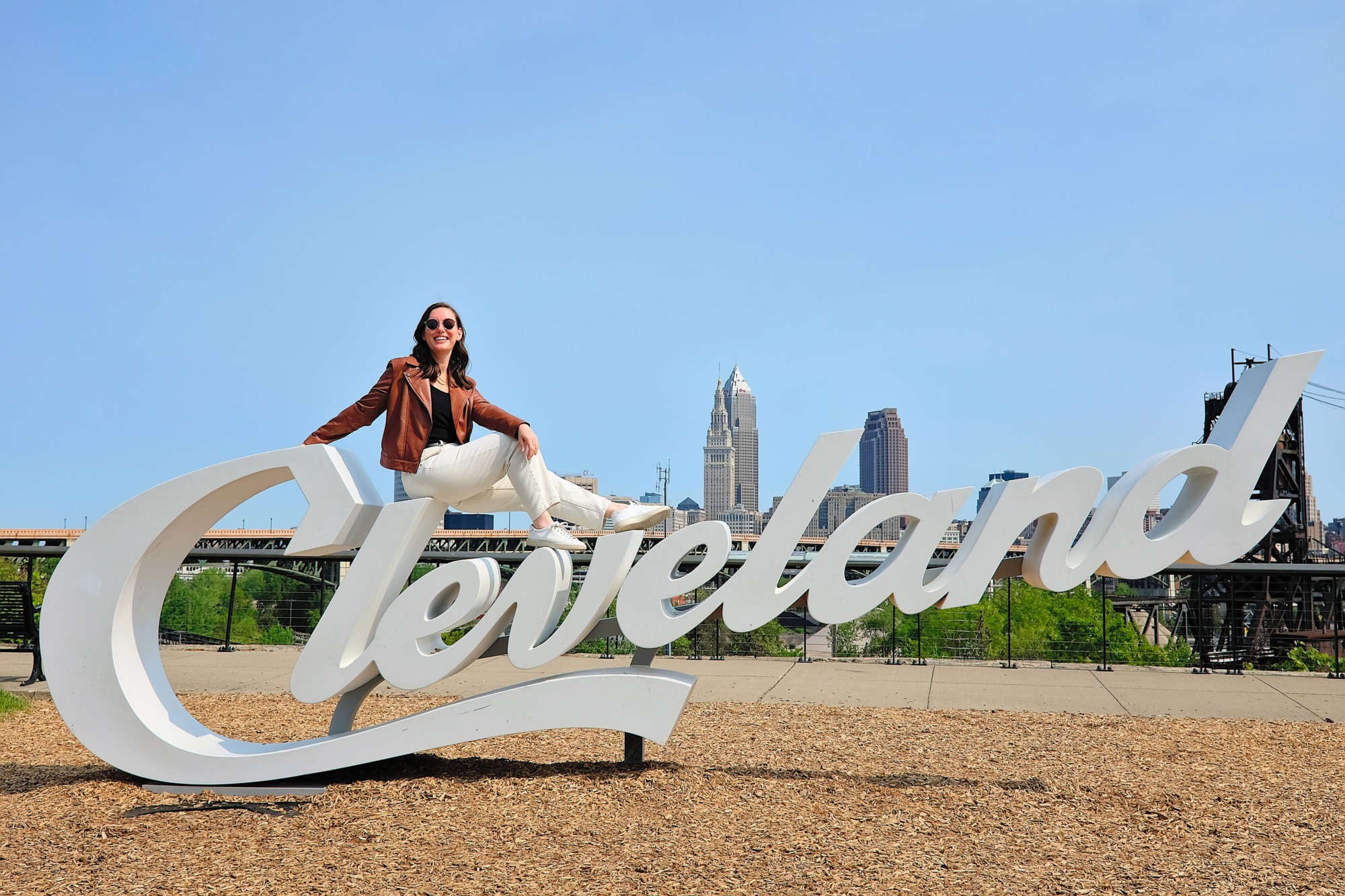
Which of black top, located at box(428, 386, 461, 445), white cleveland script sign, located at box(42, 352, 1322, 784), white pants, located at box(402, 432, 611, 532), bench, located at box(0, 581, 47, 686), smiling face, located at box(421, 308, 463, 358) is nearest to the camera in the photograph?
white cleveland script sign, located at box(42, 352, 1322, 784)

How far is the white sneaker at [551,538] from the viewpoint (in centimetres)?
606

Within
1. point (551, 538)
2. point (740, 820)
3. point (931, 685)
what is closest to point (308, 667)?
point (551, 538)

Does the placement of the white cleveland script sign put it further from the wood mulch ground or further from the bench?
the bench

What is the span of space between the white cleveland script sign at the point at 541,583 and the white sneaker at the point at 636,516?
18cm

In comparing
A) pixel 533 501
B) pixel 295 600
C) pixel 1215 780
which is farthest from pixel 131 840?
pixel 295 600

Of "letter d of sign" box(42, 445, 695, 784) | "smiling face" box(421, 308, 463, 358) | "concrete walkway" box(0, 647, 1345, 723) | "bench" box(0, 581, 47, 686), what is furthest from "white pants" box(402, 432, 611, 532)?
"bench" box(0, 581, 47, 686)

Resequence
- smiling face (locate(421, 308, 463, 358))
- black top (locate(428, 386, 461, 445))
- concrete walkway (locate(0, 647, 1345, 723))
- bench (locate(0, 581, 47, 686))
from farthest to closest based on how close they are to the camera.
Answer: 1. bench (locate(0, 581, 47, 686))
2. concrete walkway (locate(0, 647, 1345, 723))
3. smiling face (locate(421, 308, 463, 358))
4. black top (locate(428, 386, 461, 445))

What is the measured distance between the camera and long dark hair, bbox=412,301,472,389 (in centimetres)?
627

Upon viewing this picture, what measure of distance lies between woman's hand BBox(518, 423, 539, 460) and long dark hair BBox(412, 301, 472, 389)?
59cm

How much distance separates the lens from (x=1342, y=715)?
8484 millimetres

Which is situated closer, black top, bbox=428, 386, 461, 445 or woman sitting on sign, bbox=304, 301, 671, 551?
woman sitting on sign, bbox=304, 301, 671, 551

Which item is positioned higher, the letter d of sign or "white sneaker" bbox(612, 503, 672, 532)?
"white sneaker" bbox(612, 503, 672, 532)

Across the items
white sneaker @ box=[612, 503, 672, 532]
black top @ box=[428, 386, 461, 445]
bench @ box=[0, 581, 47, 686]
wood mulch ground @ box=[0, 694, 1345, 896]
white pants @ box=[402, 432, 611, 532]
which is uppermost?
black top @ box=[428, 386, 461, 445]

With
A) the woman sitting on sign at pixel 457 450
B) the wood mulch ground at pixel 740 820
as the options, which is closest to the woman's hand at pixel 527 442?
the woman sitting on sign at pixel 457 450
